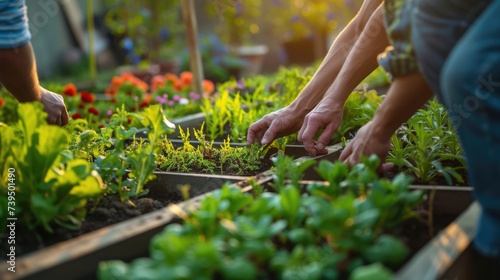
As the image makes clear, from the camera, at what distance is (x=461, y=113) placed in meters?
1.42

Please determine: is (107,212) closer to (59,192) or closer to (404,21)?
(59,192)

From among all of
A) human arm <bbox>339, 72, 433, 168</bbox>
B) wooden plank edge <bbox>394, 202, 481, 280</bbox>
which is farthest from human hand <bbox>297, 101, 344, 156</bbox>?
wooden plank edge <bbox>394, 202, 481, 280</bbox>

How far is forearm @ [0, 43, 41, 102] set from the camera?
226cm

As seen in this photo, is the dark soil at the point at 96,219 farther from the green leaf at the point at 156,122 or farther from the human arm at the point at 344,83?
the human arm at the point at 344,83

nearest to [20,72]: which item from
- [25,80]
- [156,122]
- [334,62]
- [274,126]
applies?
[25,80]

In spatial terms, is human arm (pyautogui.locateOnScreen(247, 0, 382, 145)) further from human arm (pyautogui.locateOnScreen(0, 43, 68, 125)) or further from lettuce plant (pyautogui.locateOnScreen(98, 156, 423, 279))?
lettuce plant (pyautogui.locateOnScreen(98, 156, 423, 279))

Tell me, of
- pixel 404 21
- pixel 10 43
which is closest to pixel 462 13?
pixel 404 21

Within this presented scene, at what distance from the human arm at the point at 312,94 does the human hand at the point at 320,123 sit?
0.12m

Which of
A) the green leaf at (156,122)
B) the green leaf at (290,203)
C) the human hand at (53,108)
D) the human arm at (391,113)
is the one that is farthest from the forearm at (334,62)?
the green leaf at (290,203)

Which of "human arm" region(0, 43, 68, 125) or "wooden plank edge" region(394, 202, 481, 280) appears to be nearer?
"wooden plank edge" region(394, 202, 481, 280)

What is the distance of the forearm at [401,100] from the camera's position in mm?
1682

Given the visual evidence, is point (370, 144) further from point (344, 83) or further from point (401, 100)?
point (344, 83)

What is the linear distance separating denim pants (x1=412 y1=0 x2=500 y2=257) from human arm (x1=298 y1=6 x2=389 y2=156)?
773 mm

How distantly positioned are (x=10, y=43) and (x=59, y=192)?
2.72ft
